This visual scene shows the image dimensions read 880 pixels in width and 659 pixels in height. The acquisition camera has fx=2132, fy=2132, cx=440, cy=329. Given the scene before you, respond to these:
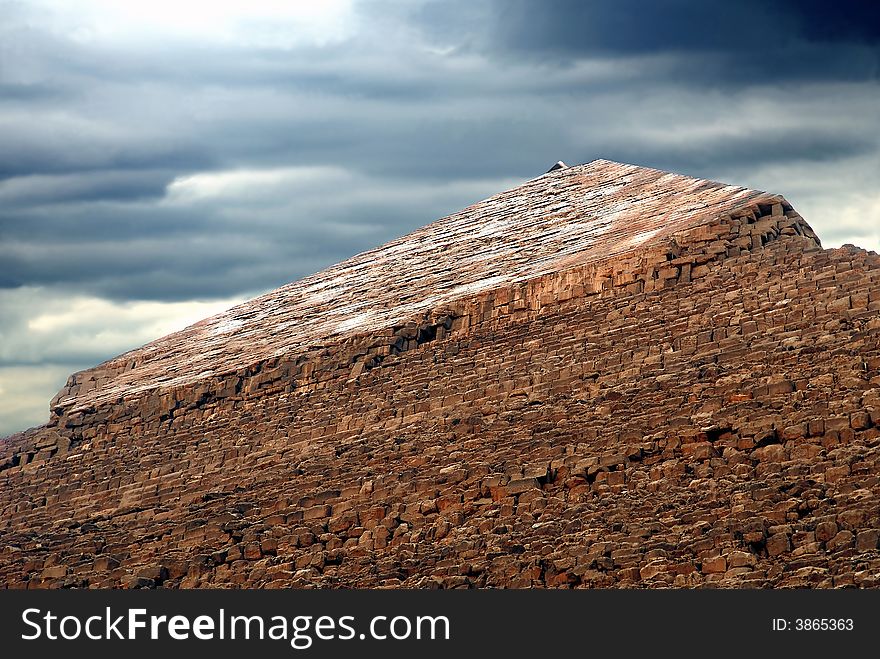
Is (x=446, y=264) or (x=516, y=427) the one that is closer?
(x=516, y=427)

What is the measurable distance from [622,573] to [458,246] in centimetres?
2237

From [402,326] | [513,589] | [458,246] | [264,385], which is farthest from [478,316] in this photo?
[513,589]

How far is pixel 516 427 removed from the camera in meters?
36.6

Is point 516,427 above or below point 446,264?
below

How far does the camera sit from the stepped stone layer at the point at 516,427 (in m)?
31.3

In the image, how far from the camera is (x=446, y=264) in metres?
50.0

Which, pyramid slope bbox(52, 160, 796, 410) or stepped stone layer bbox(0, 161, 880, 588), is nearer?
stepped stone layer bbox(0, 161, 880, 588)

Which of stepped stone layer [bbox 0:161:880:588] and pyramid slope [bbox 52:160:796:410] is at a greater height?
pyramid slope [bbox 52:160:796:410]

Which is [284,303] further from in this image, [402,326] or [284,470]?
[284,470]

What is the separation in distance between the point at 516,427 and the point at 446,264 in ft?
45.2

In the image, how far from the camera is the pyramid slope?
45.1 metres

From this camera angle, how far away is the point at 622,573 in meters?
30.3

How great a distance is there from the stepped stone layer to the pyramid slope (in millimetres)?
149

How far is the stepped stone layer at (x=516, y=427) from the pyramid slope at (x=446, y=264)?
15cm
